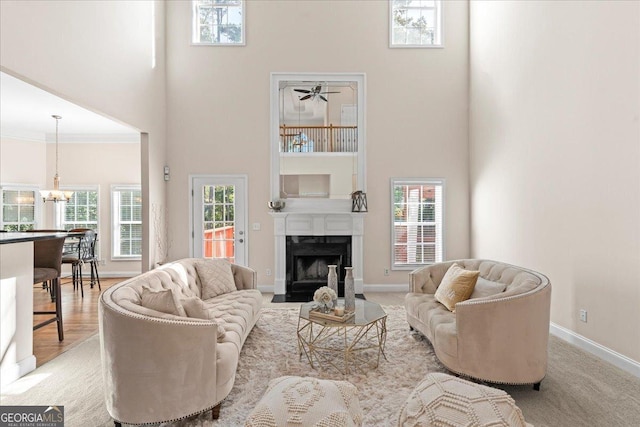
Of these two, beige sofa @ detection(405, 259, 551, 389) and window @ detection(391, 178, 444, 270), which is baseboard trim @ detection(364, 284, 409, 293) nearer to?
window @ detection(391, 178, 444, 270)

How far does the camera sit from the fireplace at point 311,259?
20.3 feet

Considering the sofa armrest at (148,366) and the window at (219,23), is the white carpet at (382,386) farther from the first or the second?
the window at (219,23)

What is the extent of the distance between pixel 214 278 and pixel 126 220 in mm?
4743

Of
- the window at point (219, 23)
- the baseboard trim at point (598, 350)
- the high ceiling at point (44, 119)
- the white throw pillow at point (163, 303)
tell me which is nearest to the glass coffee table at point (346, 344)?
the white throw pillow at point (163, 303)

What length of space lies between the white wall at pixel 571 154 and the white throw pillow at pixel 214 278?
3770 mm

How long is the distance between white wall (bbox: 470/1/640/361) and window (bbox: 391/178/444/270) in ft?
3.09

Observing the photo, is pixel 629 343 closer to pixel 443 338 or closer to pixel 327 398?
pixel 443 338

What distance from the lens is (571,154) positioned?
152 inches

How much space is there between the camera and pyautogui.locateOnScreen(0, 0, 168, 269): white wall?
3.14 m

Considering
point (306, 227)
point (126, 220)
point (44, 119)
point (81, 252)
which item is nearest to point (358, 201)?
point (306, 227)

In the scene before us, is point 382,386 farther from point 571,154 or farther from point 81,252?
point 81,252

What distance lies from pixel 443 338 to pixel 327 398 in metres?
1.43

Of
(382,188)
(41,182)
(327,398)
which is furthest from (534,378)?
(41,182)

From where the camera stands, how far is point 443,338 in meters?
2.91
